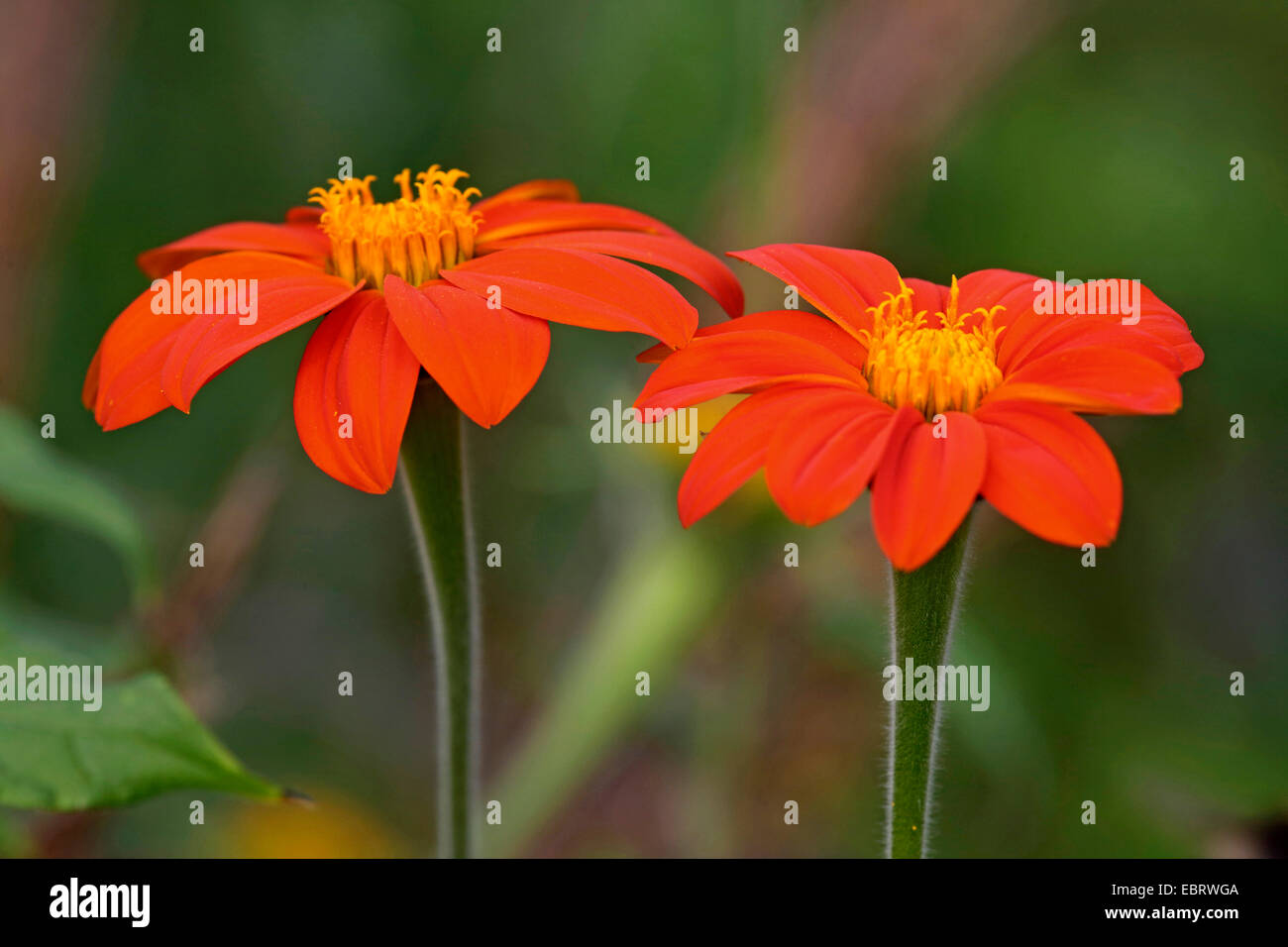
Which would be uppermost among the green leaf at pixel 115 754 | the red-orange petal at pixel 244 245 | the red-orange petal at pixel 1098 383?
the red-orange petal at pixel 244 245

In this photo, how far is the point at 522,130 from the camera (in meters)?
2.29

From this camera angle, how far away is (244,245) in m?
0.99

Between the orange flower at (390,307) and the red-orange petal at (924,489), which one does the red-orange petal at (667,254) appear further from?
the red-orange petal at (924,489)

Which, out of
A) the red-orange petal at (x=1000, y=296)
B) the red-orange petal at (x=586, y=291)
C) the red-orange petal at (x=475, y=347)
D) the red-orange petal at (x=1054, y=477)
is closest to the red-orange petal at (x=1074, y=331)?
the red-orange petal at (x=1000, y=296)

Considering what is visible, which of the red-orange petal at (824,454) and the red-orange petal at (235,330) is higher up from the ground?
the red-orange petal at (235,330)

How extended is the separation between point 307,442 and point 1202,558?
63.2 inches

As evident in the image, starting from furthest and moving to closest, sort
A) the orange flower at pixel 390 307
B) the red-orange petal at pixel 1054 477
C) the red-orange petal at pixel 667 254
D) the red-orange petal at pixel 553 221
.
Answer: the red-orange petal at pixel 553 221, the red-orange petal at pixel 667 254, the orange flower at pixel 390 307, the red-orange petal at pixel 1054 477

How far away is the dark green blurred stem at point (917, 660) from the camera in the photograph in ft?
2.65

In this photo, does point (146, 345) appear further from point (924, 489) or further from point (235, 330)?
point (924, 489)

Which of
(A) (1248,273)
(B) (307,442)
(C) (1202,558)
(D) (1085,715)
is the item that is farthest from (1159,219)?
(B) (307,442)

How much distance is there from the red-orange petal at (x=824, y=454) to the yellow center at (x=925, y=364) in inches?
1.8

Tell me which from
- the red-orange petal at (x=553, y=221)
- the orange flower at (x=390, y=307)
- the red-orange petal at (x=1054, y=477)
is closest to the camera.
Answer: the red-orange petal at (x=1054, y=477)

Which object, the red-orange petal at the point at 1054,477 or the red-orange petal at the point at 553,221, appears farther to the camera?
the red-orange petal at the point at 553,221

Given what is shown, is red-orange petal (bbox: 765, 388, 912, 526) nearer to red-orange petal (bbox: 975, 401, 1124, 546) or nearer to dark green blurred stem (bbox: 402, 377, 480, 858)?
red-orange petal (bbox: 975, 401, 1124, 546)
